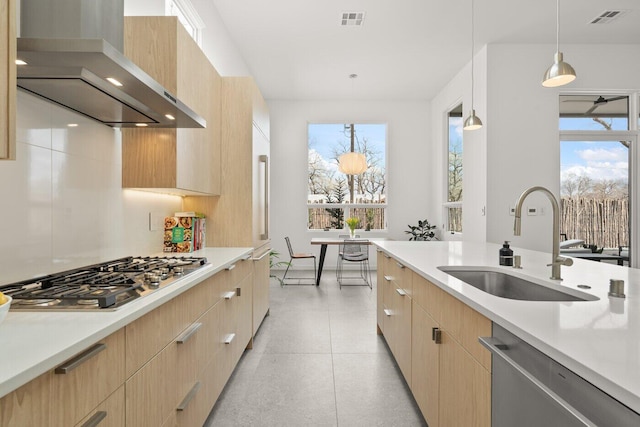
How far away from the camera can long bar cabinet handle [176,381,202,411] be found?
1.45 meters

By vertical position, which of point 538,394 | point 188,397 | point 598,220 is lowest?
point 188,397

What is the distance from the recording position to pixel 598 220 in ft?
16.1

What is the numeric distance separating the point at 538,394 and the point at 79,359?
1.07m

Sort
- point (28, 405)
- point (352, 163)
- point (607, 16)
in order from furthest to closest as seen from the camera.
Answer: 1. point (352, 163)
2. point (607, 16)
3. point (28, 405)

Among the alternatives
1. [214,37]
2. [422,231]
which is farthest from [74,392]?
[422,231]

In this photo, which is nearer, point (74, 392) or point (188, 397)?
point (74, 392)

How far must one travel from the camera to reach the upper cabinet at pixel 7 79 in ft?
2.96

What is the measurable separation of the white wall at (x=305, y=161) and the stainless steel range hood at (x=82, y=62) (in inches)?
203

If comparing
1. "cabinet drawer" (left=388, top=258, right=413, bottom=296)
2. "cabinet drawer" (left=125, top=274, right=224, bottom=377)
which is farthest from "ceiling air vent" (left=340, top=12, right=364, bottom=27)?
"cabinet drawer" (left=125, top=274, right=224, bottom=377)

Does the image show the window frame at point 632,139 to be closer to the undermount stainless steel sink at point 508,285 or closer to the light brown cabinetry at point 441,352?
the undermount stainless steel sink at point 508,285

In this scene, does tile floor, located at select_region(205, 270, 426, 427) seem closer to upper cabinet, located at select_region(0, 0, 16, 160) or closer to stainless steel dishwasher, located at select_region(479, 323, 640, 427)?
stainless steel dishwasher, located at select_region(479, 323, 640, 427)

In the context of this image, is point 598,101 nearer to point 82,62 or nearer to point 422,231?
point 422,231

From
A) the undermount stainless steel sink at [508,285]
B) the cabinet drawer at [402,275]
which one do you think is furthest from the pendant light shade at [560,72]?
the cabinet drawer at [402,275]

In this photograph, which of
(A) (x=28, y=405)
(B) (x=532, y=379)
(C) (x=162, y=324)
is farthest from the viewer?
(C) (x=162, y=324)
